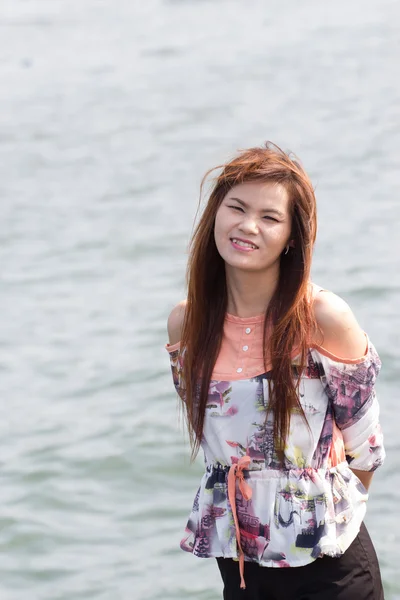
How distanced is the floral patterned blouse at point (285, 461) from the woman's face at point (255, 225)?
Result: 0.48 feet

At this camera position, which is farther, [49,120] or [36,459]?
[49,120]

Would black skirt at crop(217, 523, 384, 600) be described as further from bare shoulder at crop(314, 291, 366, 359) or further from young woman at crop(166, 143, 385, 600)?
bare shoulder at crop(314, 291, 366, 359)

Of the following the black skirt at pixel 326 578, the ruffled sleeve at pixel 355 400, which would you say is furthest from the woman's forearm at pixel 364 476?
the black skirt at pixel 326 578

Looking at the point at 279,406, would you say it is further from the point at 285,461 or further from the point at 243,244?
the point at 243,244

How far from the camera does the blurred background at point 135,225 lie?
4840 millimetres

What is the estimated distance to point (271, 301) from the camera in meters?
2.59

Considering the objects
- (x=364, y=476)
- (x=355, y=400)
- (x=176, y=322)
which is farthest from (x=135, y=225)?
(x=355, y=400)

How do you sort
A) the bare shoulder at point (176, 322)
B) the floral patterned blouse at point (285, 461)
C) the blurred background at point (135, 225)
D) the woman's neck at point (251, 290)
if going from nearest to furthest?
the floral patterned blouse at point (285, 461) < the woman's neck at point (251, 290) < the bare shoulder at point (176, 322) < the blurred background at point (135, 225)

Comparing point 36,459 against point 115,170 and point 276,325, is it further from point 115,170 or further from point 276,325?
point 115,170

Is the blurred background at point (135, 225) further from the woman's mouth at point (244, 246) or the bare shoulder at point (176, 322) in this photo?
the woman's mouth at point (244, 246)

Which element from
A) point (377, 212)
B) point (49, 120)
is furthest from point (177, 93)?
point (377, 212)

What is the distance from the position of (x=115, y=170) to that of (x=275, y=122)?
1468mm

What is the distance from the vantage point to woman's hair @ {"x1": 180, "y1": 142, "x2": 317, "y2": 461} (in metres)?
2.49

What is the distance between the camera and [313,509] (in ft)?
8.16
